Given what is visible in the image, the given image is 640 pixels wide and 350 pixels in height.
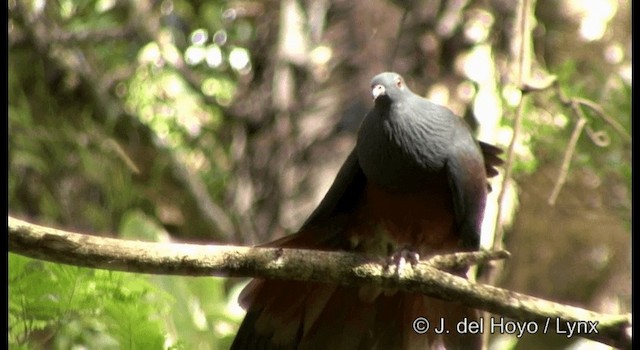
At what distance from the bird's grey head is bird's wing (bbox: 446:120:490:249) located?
19 centimetres

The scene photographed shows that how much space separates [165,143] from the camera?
3.23 metres

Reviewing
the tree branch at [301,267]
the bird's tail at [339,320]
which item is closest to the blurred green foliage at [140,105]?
the bird's tail at [339,320]

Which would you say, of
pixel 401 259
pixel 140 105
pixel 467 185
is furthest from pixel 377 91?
pixel 140 105

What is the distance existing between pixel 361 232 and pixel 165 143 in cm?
139

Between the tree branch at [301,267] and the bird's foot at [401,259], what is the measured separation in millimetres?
22

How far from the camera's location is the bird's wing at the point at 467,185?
2.00 meters

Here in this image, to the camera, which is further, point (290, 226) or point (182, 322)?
point (290, 226)

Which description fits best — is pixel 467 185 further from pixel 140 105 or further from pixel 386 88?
pixel 140 105

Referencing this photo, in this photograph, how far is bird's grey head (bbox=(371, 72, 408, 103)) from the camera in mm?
1977

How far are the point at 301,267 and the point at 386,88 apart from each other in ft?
1.87

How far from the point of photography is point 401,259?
177cm

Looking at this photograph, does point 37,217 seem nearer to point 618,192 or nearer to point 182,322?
point 182,322

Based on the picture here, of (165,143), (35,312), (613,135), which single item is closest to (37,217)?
(165,143)

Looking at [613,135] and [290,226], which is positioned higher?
[613,135]
